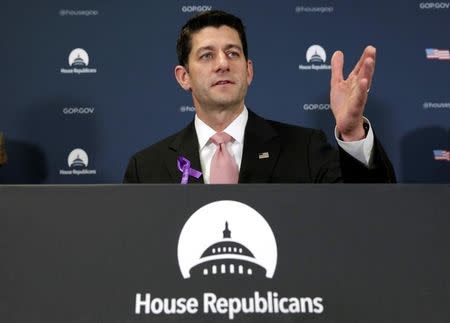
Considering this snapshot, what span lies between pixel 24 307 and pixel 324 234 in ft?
1.52

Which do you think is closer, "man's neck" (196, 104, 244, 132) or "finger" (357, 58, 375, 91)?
"finger" (357, 58, 375, 91)

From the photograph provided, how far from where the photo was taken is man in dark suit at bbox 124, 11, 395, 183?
188 centimetres

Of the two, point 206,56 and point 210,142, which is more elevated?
point 206,56

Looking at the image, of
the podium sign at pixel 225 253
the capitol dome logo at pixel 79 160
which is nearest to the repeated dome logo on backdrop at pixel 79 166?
the capitol dome logo at pixel 79 160

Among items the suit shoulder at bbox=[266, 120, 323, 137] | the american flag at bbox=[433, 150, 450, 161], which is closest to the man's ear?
the suit shoulder at bbox=[266, 120, 323, 137]

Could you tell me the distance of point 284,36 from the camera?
3.34 meters

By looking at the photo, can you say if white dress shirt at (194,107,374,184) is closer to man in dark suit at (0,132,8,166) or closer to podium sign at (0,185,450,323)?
podium sign at (0,185,450,323)

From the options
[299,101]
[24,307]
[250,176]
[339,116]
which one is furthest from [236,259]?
[299,101]

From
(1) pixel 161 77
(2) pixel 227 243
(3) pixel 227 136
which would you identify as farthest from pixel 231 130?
(1) pixel 161 77

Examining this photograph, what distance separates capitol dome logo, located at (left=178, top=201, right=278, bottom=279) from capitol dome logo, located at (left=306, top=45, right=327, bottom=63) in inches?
100

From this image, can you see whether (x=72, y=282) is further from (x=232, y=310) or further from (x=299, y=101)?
(x=299, y=101)

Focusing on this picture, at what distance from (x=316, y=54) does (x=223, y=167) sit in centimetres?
167

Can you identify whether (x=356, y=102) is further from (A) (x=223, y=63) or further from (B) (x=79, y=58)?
(B) (x=79, y=58)

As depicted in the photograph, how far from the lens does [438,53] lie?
10.8 feet
